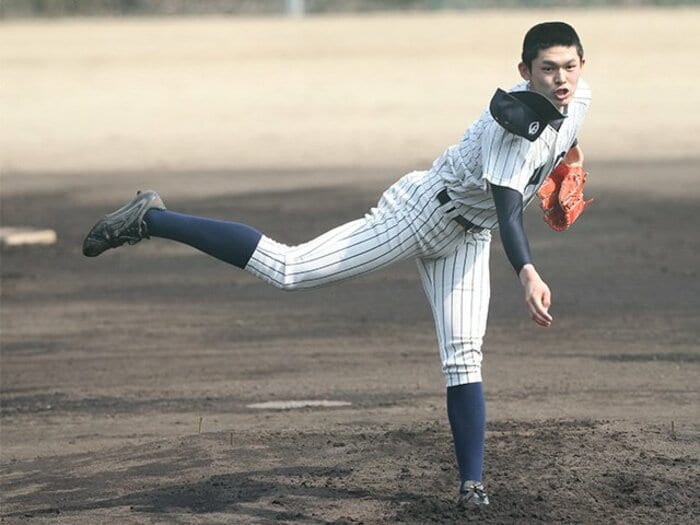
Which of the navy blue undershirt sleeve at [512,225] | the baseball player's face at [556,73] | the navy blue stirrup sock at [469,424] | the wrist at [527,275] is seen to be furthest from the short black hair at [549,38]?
the navy blue stirrup sock at [469,424]

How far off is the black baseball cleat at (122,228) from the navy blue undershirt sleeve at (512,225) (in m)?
1.31

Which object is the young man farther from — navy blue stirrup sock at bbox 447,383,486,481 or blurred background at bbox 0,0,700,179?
blurred background at bbox 0,0,700,179

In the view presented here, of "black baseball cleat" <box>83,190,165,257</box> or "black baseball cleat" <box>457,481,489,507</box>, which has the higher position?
"black baseball cleat" <box>83,190,165,257</box>

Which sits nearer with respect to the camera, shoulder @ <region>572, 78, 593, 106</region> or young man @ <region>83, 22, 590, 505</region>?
young man @ <region>83, 22, 590, 505</region>

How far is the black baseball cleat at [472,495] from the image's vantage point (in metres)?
5.00

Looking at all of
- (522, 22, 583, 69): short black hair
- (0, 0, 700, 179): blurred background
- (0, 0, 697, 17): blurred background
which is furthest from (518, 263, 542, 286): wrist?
(0, 0, 697, 17): blurred background

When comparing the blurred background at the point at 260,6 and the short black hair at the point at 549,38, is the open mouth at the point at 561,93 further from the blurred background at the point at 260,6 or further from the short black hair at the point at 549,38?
the blurred background at the point at 260,6

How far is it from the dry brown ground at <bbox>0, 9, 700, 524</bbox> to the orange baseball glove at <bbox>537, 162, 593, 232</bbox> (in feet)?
3.31

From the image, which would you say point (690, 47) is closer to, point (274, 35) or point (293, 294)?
point (274, 35)

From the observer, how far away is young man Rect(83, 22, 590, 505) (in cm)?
476

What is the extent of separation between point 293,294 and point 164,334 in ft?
4.75

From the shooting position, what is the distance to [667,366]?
791 cm

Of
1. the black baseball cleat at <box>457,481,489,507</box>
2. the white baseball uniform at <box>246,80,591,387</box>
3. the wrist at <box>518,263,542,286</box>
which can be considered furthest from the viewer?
the black baseball cleat at <box>457,481,489,507</box>

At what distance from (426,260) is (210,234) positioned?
2.50 feet
